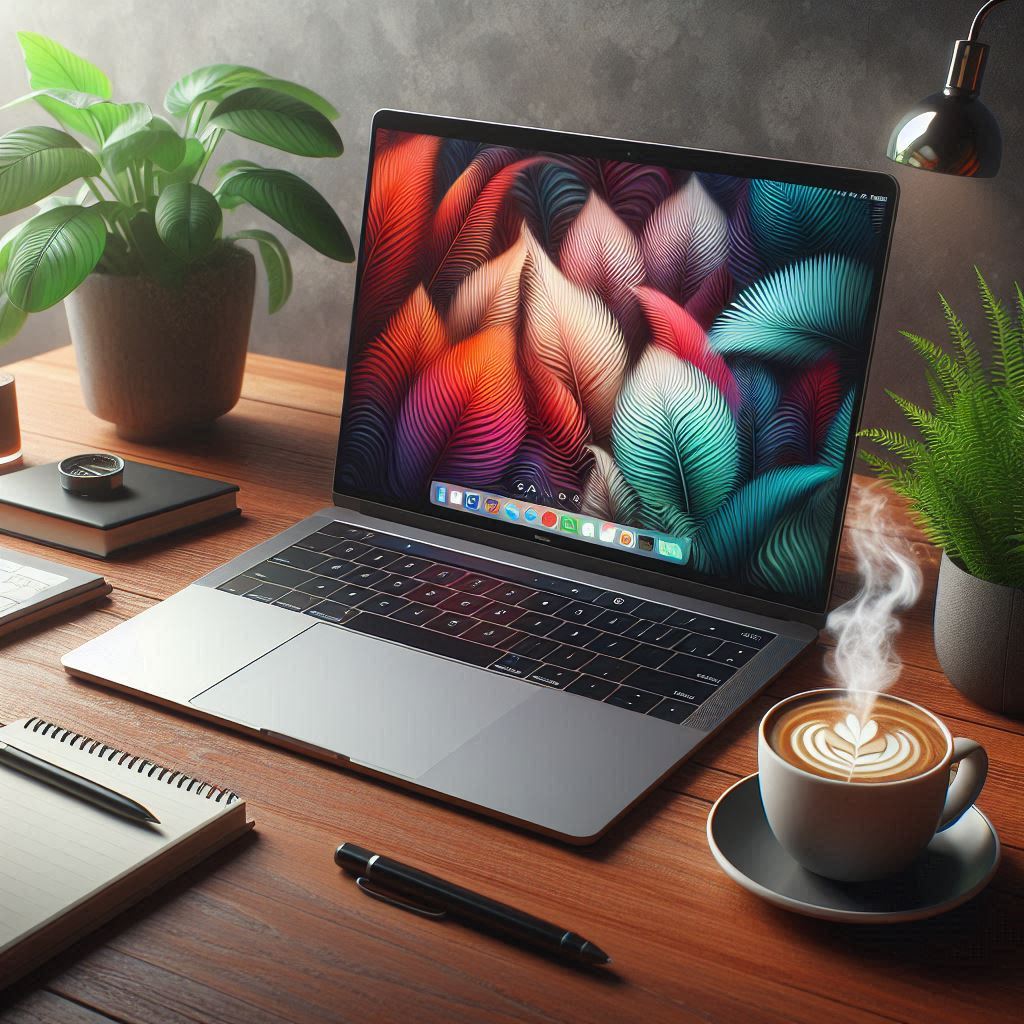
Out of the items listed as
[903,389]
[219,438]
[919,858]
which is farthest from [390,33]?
[919,858]

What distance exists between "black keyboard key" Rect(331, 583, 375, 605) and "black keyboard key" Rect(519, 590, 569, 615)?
125 mm

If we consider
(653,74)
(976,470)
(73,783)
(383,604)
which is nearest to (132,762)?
(73,783)

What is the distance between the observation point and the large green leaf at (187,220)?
3.63ft

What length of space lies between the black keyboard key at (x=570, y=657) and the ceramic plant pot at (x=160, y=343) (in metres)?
0.59

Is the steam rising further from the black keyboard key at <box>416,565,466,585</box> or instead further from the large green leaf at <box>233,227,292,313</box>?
the large green leaf at <box>233,227,292,313</box>

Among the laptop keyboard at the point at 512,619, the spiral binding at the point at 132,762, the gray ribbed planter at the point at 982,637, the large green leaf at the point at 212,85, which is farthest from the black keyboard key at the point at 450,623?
the large green leaf at the point at 212,85

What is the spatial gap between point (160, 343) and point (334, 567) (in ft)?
1.27

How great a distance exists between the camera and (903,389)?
135cm

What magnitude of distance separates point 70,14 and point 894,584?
1357 millimetres

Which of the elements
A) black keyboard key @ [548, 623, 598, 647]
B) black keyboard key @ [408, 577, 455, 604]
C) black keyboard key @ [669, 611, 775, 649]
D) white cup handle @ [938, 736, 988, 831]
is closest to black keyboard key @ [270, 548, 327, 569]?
black keyboard key @ [408, 577, 455, 604]

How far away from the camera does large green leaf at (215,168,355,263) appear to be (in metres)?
1.20

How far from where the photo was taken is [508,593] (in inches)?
38.9

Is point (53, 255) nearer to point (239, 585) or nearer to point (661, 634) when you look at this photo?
point (239, 585)

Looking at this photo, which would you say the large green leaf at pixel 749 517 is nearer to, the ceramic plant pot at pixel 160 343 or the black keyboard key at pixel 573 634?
the black keyboard key at pixel 573 634
